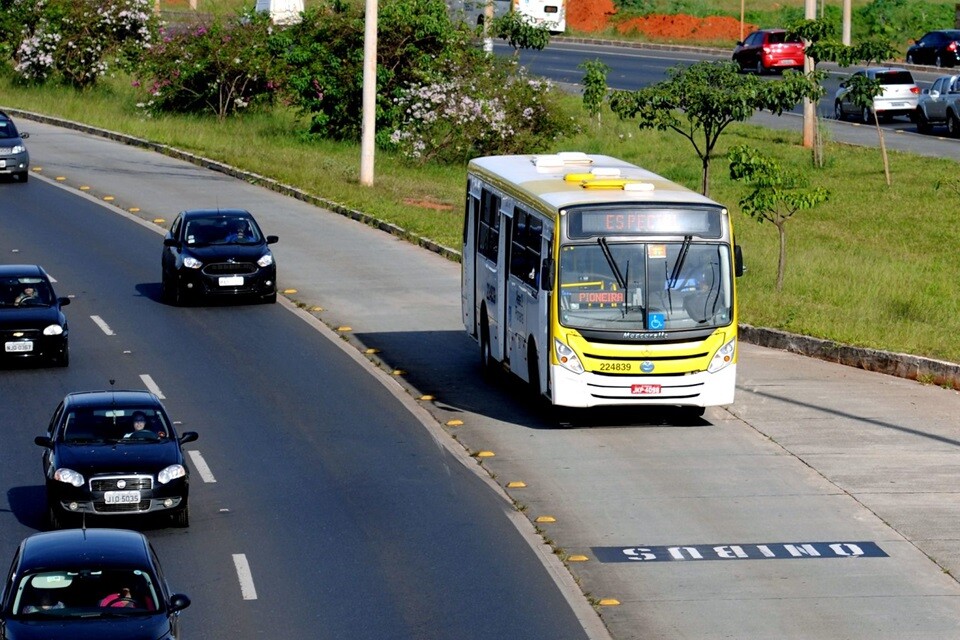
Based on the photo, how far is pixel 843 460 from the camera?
22.0 meters

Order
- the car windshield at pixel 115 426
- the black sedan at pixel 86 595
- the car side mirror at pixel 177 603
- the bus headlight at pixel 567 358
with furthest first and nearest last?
the bus headlight at pixel 567 358 < the car windshield at pixel 115 426 < the car side mirror at pixel 177 603 < the black sedan at pixel 86 595

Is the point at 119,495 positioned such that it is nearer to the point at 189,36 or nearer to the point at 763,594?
the point at 763,594

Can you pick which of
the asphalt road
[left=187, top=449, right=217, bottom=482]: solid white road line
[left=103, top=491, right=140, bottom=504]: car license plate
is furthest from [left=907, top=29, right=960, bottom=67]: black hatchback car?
[left=103, top=491, right=140, bottom=504]: car license plate

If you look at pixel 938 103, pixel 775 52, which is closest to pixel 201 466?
pixel 938 103

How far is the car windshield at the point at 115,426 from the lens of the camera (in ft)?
62.4

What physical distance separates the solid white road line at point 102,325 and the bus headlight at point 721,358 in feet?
38.5

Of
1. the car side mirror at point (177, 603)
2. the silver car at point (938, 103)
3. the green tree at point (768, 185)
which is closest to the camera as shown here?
the car side mirror at point (177, 603)

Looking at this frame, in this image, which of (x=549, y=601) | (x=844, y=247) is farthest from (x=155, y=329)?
(x=844, y=247)

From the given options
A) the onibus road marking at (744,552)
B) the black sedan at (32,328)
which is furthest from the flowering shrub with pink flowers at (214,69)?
the onibus road marking at (744,552)

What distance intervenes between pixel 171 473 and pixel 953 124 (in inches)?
1841

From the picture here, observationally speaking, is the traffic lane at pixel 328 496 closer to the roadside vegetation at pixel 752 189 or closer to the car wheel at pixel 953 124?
the roadside vegetation at pixel 752 189

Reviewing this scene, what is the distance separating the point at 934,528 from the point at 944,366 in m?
7.63

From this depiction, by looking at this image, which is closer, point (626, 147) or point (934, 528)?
point (934, 528)

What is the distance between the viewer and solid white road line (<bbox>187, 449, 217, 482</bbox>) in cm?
2106
